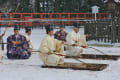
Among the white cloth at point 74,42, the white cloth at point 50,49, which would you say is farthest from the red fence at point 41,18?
the white cloth at point 50,49

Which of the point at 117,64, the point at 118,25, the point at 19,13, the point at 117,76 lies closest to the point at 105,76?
the point at 117,76

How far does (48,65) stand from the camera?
7.50 meters

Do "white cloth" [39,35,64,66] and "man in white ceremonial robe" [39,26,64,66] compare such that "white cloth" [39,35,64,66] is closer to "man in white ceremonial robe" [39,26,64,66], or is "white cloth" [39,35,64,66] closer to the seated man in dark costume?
"man in white ceremonial robe" [39,26,64,66]

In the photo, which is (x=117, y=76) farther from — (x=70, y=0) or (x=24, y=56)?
(x=70, y=0)

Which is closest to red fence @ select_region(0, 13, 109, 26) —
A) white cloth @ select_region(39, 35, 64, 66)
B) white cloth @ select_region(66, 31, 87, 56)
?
white cloth @ select_region(66, 31, 87, 56)

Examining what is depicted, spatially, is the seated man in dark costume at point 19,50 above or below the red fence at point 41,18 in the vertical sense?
below

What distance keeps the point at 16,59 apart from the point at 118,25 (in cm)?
582

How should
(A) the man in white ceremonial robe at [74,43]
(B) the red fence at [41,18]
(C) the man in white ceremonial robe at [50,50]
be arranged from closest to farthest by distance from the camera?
(C) the man in white ceremonial robe at [50,50] → (A) the man in white ceremonial robe at [74,43] → (B) the red fence at [41,18]

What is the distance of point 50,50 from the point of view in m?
7.36

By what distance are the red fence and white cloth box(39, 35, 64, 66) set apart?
16961 millimetres

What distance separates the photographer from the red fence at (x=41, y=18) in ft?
81.8

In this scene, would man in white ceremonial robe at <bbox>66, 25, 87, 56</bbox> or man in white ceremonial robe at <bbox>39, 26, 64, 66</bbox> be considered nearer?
man in white ceremonial robe at <bbox>39, 26, 64, 66</bbox>

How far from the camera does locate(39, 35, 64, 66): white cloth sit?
7.30m

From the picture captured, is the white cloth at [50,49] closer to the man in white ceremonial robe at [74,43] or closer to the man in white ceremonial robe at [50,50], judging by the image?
the man in white ceremonial robe at [50,50]
